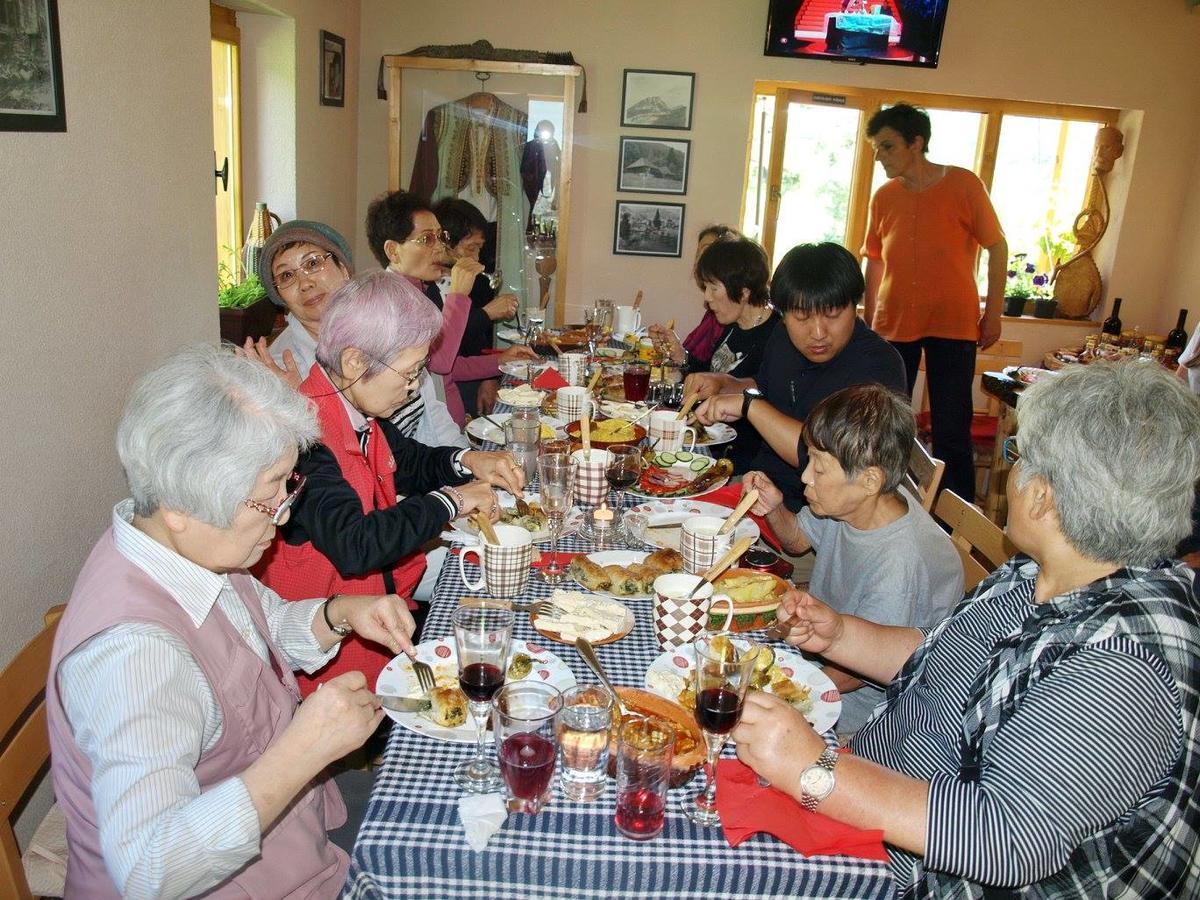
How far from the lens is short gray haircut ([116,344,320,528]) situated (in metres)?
1.32

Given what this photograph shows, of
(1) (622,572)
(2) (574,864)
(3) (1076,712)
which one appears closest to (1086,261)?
(1) (622,572)

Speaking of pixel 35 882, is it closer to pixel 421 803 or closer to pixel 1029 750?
pixel 421 803

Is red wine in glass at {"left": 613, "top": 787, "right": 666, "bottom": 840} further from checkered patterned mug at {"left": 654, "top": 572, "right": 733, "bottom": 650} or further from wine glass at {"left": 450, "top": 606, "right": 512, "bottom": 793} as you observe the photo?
checkered patterned mug at {"left": 654, "top": 572, "right": 733, "bottom": 650}

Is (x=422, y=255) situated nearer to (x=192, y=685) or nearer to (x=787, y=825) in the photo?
(x=192, y=685)

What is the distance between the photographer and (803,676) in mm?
1617

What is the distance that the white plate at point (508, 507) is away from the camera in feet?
6.96

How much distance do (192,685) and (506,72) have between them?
5506 mm

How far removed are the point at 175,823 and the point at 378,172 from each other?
232 inches

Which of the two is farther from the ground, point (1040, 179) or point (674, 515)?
point (1040, 179)

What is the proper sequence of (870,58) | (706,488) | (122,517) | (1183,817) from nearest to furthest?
(1183,817)
(122,517)
(706,488)
(870,58)

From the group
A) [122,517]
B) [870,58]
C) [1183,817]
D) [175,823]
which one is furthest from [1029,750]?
[870,58]

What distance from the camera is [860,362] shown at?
289cm

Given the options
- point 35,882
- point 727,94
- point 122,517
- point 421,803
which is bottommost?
point 35,882

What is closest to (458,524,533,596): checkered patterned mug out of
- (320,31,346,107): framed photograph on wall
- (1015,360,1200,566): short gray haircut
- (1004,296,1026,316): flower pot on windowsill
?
(1015,360,1200,566): short gray haircut
